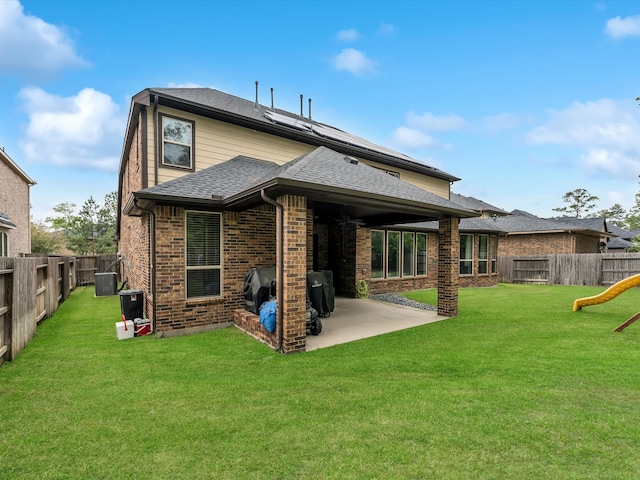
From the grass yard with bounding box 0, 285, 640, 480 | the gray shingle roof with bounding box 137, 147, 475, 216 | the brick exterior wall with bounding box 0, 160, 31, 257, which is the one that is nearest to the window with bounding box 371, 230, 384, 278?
the gray shingle roof with bounding box 137, 147, 475, 216

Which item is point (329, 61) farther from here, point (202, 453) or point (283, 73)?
point (202, 453)

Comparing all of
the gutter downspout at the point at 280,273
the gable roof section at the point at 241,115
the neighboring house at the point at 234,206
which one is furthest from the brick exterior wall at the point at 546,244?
the gutter downspout at the point at 280,273

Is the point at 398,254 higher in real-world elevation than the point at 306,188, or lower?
lower

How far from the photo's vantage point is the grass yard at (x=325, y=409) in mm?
2471

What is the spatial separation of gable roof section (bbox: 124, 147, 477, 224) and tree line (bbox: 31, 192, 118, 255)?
28661 mm

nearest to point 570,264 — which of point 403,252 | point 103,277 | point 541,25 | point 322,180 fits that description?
point 403,252

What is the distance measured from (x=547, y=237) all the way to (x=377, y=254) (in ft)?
46.2

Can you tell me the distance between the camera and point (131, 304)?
6910 millimetres

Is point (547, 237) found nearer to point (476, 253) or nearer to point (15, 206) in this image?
point (476, 253)

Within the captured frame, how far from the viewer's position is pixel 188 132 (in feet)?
26.9

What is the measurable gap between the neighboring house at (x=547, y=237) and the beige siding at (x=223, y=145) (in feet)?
52.0

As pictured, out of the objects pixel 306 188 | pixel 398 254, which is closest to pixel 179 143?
pixel 306 188

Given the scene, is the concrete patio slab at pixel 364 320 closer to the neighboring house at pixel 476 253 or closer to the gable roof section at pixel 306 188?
the gable roof section at pixel 306 188

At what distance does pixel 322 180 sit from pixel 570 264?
17437 millimetres
